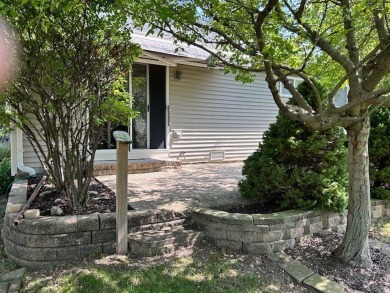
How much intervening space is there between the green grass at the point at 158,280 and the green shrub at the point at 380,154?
316cm

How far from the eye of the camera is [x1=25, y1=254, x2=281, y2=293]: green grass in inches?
102

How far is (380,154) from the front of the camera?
4988 millimetres

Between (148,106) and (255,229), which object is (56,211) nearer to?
(255,229)

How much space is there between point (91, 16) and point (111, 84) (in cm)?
87

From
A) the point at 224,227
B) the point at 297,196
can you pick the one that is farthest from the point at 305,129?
the point at 224,227

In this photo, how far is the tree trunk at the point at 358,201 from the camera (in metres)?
3.37

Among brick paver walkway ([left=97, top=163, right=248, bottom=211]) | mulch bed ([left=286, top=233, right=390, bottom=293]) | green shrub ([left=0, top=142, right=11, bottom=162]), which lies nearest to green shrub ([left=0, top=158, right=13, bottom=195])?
brick paver walkway ([left=97, top=163, right=248, bottom=211])

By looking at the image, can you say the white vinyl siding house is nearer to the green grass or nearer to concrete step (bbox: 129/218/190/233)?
concrete step (bbox: 129/218/190/233)

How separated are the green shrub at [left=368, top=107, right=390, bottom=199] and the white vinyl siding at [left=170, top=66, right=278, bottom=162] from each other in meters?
4.22

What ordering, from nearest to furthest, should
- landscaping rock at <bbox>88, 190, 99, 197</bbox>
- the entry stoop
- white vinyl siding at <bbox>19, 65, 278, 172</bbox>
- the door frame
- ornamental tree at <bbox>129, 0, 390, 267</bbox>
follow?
ornamental tree at <bbox>129, 0, 390, 267</bbox>, landscaping rock at <bbox>88, 190, 99, 197</bbox>, the entry stoop, the door frame, white vinyl siding at <bbox>19, 65, 278, 172</bbox>

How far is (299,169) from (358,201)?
2.45 ft

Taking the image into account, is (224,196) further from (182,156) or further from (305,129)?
(182,156)

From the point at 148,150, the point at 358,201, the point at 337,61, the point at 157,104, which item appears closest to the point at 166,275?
the point at 358,201

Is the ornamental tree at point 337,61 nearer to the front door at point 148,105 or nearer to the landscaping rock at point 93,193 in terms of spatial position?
the landscaping rock at point 93,193
